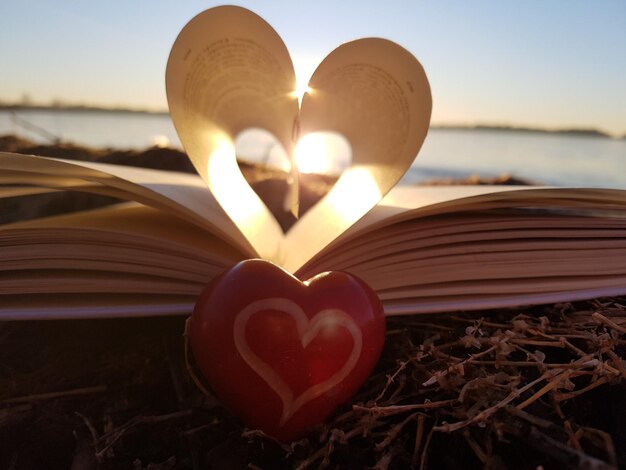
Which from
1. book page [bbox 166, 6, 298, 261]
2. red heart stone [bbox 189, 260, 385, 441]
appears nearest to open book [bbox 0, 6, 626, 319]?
book page [bbox 166, 6, 298, 261]

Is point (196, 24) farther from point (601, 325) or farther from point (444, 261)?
point (601, 325)

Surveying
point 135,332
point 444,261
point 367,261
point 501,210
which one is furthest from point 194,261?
point 501,210

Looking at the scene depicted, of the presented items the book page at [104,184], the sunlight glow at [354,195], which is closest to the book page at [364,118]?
the sunlight glow at [354,195]

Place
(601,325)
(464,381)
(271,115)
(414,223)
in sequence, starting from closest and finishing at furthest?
(464,381), (601,325), (414,223), (271,115)

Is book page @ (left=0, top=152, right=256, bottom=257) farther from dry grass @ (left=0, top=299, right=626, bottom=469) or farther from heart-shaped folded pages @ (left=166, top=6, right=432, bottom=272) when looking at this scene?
dry grass @ (left=0, top=299, right=626, bottom=469)

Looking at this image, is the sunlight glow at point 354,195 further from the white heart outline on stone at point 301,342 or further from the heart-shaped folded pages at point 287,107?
the white heart outline on stone at point 301,342
